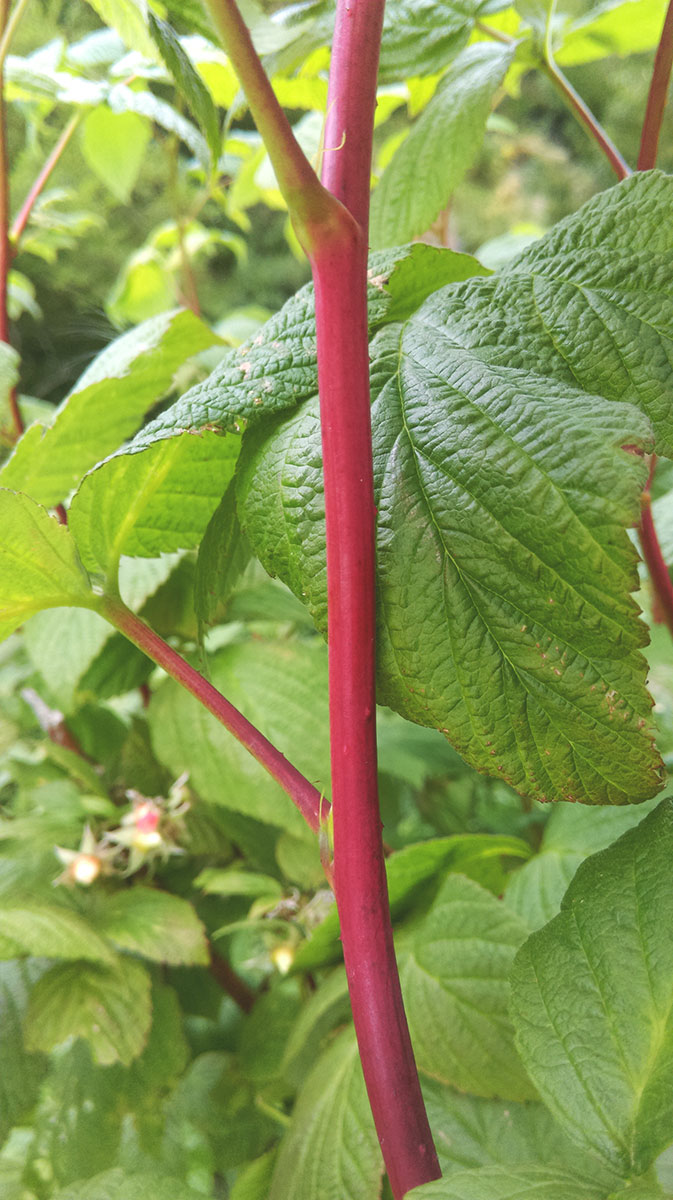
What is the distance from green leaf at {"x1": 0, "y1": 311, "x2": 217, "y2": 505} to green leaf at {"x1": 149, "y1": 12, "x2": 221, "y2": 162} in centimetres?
9

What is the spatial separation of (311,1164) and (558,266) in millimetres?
272

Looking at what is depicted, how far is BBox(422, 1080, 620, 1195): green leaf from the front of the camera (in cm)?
24

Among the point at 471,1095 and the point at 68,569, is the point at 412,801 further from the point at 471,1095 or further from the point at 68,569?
the point at 68,569

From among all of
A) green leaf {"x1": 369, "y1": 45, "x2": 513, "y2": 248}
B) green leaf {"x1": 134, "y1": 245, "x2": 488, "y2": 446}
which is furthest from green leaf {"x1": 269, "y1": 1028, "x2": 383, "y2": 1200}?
green leaf {"x1": 369, "y1": 45, "x2": 513, "y2": 248}

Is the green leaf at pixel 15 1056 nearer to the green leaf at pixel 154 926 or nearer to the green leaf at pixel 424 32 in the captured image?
the green leaf at pixel 154 926

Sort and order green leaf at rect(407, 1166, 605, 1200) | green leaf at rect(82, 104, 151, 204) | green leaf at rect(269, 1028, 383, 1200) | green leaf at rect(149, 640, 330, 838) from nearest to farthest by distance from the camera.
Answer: green leaf at rect(407, 1166, 605, 1200) → green leaf at rect(269, 1028, 383, 1200) → green leaf at rect(149, 640, 330, 838) → green leaf at rect(82, 104, 151, 204)

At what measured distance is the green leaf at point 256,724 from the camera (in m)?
0.34

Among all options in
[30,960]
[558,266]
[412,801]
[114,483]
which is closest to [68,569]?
[114,483]

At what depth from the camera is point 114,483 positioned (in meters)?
0.21

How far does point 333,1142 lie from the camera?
0.83 feet

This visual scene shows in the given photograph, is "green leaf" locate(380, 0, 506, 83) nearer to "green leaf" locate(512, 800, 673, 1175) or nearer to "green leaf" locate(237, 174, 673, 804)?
"green leaf" locate(237, 174, 673, 804)

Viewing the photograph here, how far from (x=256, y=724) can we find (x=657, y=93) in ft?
0.90

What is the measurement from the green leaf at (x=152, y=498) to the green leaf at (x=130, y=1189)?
0.16 m

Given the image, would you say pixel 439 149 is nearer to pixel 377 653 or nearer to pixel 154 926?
pixel 377 653
